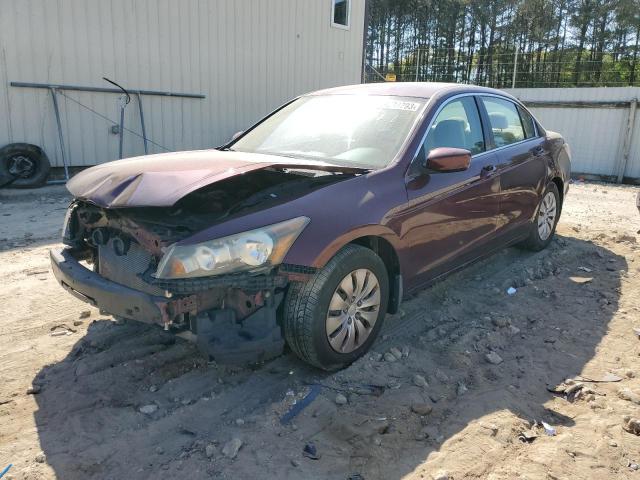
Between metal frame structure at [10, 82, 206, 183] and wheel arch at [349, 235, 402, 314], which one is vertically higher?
metal frame structure at [10, 82, 206, 183]

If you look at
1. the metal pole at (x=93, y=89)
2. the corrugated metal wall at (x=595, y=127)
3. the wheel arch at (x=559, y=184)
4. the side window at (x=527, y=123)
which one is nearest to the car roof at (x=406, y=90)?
the side window at (x=527, y=123)

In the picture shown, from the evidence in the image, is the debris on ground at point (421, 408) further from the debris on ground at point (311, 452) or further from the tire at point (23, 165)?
the tire at point (23, 165)

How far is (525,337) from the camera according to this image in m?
3.88

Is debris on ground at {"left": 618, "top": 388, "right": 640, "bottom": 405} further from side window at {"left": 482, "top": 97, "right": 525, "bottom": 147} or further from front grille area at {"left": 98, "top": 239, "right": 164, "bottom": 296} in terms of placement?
front grille area at {"left": 98, "top": 239, "right": 164, "bottom": 296}

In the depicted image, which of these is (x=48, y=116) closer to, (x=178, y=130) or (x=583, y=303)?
(x=178, y=130)

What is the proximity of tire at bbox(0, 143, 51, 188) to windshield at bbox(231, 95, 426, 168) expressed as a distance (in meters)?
6.09

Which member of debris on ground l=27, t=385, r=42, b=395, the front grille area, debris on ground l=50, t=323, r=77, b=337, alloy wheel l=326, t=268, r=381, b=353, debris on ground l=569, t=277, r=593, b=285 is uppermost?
the front grille area

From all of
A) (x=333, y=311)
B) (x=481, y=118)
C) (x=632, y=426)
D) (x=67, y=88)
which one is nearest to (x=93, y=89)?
(x=67, y=88)

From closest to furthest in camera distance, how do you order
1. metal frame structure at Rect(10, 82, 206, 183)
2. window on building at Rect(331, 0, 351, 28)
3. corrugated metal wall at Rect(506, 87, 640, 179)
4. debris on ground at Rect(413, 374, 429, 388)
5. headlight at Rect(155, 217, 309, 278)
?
headlight at Rect(155, 217, 309, 278)
debris on ground at Rect(413, 374, 429, 388)
metal frame structure at Rect(10, 82, 206, 183)
corrugated metal wall at Rect(506, 87, 640, 179)
window on building at Rect(331, 0, 351, 28)

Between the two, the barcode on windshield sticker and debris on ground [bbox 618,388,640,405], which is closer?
debris on ground [bbox 618,388,640,405]

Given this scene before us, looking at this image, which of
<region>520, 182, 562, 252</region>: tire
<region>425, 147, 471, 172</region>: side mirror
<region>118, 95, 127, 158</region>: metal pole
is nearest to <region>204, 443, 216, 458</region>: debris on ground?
<region>425, 147, 471, 172</region>: side mirror

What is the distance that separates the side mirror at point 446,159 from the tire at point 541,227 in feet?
7.16

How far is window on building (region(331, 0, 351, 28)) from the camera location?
14.1m

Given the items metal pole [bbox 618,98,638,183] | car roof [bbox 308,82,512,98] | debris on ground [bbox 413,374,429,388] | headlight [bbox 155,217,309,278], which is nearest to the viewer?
headlight [bbox 155,217,309,278]
